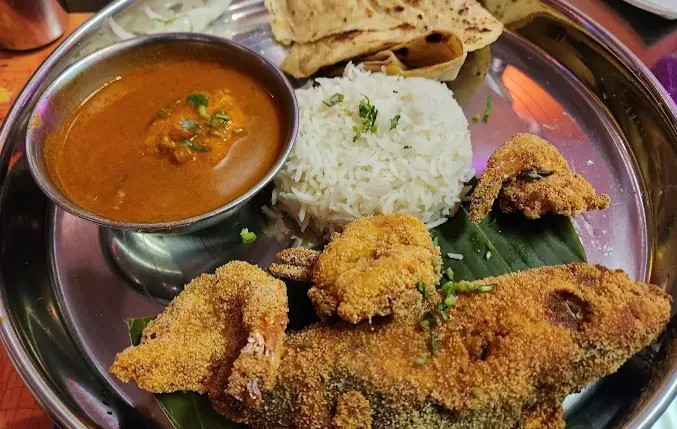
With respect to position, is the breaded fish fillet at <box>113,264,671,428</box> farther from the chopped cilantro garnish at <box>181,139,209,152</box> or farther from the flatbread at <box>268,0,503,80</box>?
the flatbread at <box>268,0,503,80</box>

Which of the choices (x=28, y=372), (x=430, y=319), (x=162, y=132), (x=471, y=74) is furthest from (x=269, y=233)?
A: (x=471, y=74)

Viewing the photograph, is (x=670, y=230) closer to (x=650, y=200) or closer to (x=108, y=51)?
(x=650, y=200)

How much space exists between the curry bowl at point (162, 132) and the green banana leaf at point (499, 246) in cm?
45

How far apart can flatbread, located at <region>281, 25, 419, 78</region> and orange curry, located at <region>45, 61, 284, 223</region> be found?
422mm

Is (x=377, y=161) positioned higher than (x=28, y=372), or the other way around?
(x=377, y=161)

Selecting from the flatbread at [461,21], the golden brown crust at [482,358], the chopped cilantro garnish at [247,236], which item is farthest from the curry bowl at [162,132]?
the flatbread at [461,21]

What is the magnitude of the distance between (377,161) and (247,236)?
26.2 inches

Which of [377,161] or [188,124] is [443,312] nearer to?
[377,161]

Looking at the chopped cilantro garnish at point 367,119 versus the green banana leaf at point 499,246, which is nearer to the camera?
the green banana leaf at point 499,246

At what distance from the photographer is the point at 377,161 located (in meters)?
2.41

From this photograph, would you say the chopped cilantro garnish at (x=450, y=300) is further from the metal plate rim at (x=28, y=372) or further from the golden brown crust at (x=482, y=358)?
the metal plate rim at (x=28, y=372)

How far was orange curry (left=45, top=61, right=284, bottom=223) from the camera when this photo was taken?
2096 millimetres

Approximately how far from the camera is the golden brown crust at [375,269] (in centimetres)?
169

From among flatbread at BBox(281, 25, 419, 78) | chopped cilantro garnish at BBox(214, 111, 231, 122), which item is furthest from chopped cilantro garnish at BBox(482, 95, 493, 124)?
chopped cilantro garnish at BBox(214, 111, 231, 122)
